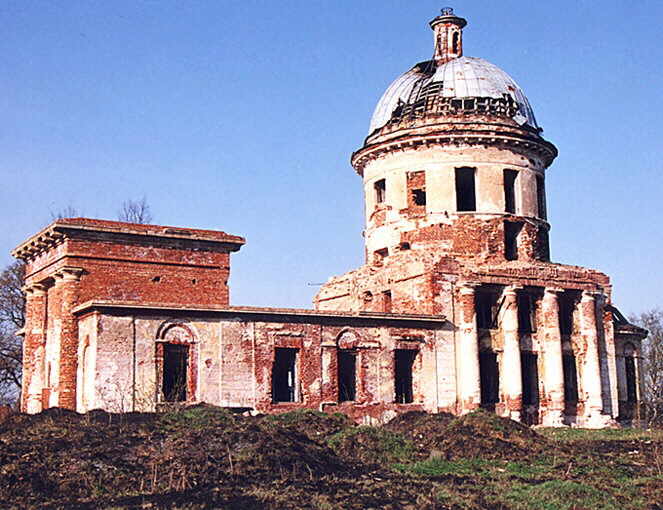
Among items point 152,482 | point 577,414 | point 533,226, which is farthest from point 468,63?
point 152,482

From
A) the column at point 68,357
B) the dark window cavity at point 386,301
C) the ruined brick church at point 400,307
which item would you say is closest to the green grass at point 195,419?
the ruined brick church at point 400,307

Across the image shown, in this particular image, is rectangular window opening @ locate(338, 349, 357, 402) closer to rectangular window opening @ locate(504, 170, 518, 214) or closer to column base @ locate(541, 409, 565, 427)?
column base @ locate(541, 409, 565, 427)

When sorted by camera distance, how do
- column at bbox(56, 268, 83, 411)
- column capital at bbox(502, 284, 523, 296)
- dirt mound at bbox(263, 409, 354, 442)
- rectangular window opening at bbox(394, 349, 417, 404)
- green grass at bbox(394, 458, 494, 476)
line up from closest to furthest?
green grass at bbox(394, 458, 494, 476) < dirt mound at bbox(263, 409, 354, 442) < column at bbox(56, 268, 83, 411) < rectangular window opening at bbox(394, 349, 417, 404) < column capital at bbox(502, 284, 523, 296)

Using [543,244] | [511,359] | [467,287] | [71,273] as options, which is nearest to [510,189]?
[543,244]

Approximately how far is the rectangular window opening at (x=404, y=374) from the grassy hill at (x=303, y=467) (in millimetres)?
6553

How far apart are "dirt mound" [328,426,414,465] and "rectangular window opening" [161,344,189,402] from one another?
18.4 ft

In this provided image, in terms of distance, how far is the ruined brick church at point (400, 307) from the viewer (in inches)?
863

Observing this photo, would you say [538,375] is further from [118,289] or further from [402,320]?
[118,289]

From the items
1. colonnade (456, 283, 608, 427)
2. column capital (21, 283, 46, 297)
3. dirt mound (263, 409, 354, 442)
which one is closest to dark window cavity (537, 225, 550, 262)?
colonnade (456, 283, 608, 427)

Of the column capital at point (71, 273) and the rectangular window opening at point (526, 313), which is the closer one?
the column capital at point (71, 273)

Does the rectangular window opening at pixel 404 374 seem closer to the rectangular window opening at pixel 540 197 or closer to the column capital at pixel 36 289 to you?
the rectangular window opening at pixel 540 197

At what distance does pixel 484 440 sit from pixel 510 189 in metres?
13.7

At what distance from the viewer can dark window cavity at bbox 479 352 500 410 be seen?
26.2 metres

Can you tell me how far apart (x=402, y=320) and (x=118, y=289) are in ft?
25.8
